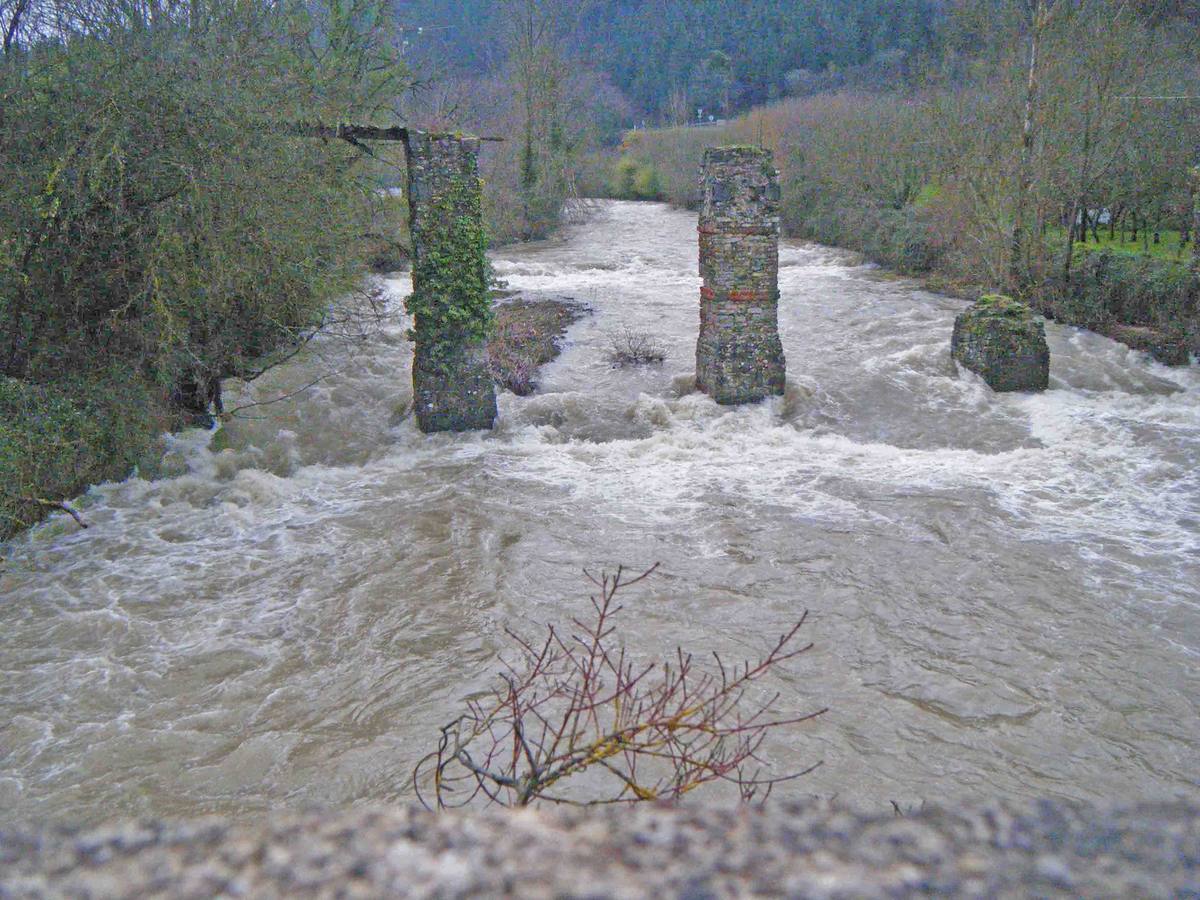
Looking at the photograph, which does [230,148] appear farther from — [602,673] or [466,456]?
[602,673]

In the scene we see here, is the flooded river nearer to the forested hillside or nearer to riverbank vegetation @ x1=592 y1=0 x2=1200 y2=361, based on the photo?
riverbank vegetation @ x1=592 y1=0 x2=1200 y2=361

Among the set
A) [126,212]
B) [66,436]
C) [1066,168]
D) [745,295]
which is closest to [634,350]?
[745,295]

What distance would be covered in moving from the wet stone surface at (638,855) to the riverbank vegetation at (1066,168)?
61.7 ft

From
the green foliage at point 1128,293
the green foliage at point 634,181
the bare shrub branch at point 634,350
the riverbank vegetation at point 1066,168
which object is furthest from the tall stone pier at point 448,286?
the green foliage at point 634,181

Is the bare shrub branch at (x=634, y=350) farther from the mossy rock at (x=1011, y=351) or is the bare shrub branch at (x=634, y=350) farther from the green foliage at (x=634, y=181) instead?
the green foliage at (x=634, y=181)

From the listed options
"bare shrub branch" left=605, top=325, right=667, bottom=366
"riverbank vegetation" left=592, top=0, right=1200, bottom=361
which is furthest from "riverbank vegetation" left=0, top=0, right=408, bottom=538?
"riverbank vegetation" left=592, top=0, right=1200, bottom=361

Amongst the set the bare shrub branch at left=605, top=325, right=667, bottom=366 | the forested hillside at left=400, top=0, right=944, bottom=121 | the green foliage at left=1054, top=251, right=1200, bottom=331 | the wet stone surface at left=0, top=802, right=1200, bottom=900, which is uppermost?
the forested hillside at left=400, top=0, right=944, bottom=121

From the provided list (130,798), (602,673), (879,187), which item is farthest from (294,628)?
(879,187)

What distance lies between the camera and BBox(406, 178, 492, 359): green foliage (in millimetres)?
12781

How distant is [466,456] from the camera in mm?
13180

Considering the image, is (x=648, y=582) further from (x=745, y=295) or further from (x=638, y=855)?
(x=638, y=855)

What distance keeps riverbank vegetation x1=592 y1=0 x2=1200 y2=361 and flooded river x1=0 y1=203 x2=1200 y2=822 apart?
3746mm

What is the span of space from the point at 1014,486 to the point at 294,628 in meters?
8.69

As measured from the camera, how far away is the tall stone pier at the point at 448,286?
1262 cm
